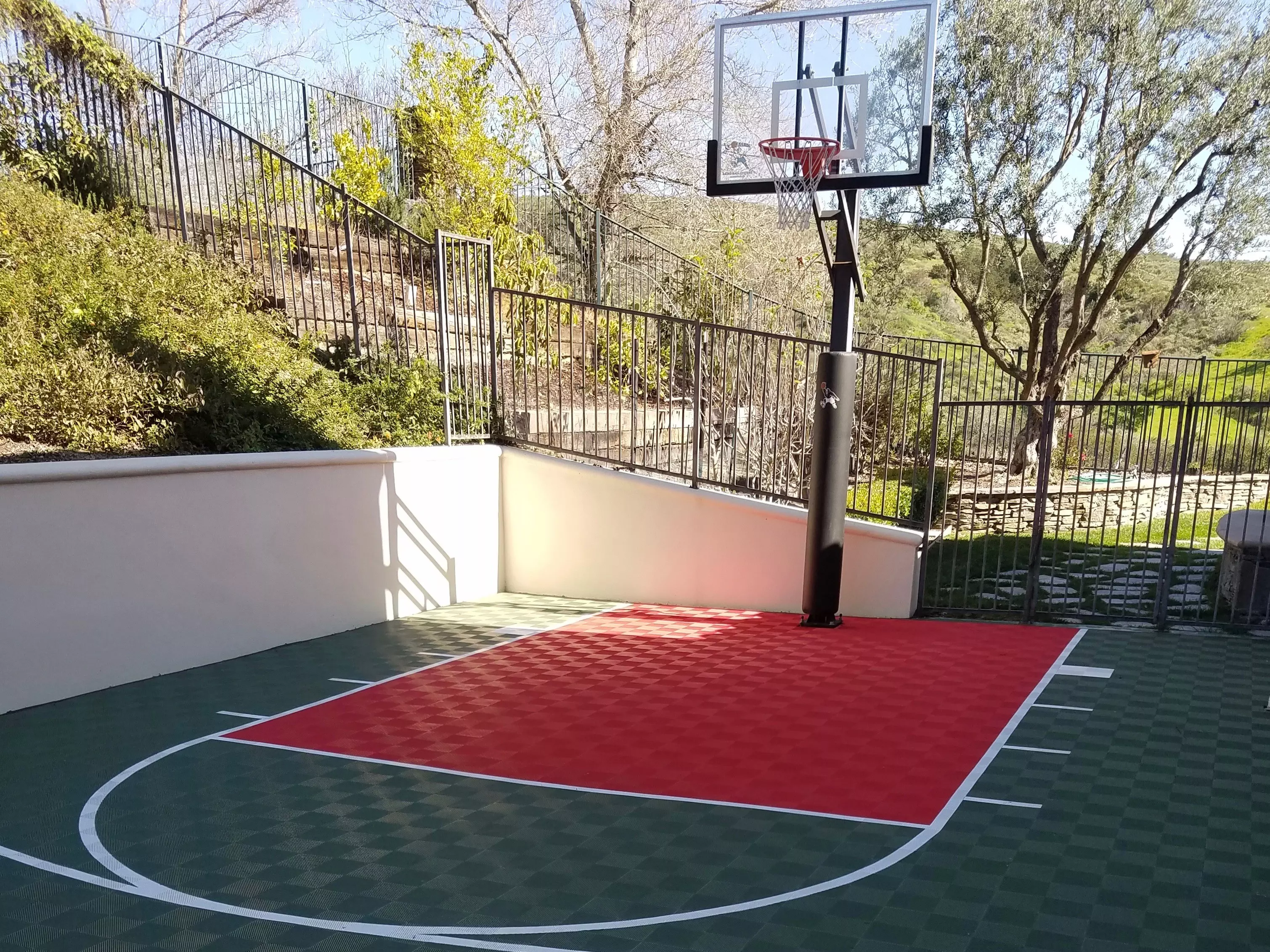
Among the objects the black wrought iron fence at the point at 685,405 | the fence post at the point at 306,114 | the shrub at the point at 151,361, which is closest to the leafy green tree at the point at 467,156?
the fence post at the point at 306,114

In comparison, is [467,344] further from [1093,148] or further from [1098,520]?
[1093,148]

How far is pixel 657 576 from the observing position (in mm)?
7512

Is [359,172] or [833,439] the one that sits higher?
[359,172]

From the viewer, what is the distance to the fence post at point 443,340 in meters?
7.76

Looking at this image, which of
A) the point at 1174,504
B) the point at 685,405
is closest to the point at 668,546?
the point at 685,405

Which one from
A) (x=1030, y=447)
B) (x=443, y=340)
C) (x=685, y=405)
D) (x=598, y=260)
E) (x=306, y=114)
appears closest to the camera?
(x=443, y=340)

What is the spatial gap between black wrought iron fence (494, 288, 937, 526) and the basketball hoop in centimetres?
87

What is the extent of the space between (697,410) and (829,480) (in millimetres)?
1260

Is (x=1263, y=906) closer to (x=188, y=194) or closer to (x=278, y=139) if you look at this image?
(x=188, y=194)

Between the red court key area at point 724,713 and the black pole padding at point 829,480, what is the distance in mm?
255

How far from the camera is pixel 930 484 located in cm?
666

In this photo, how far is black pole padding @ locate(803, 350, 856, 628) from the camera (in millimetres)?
6355

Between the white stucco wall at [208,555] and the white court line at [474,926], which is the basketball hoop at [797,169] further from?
the white court line at [474,926]

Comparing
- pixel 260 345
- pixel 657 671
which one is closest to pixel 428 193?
pixel 260 345
